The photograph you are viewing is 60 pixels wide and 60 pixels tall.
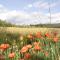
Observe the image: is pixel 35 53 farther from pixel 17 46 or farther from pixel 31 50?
pixel 17 46

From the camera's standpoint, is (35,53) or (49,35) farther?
(49,35)

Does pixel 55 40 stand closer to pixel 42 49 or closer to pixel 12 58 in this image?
pixel 42 49

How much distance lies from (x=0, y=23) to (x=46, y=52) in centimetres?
583

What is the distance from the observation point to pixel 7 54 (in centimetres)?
365

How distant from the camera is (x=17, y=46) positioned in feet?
13.5

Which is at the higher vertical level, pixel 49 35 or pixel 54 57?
pixel 49 35

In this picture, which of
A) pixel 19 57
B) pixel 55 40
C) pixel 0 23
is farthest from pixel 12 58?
pixel 0 23

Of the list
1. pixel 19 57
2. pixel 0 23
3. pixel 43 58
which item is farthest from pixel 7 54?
pixel 0 23

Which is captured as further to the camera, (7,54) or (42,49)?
(42,49)

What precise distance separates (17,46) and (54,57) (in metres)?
0.64

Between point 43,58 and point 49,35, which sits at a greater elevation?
point 49,35

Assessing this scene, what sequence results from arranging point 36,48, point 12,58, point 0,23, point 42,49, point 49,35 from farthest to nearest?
1. point 0,23
2. point 49,35
3. point 42,49
4. point 36,48
5. point 12,58

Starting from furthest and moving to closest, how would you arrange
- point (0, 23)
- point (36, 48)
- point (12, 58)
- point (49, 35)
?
point (0, 23) → point (49, 35) → point (36, 48) → point (12, 58)

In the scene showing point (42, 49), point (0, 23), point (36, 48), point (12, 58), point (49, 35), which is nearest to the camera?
point (12, 58)
